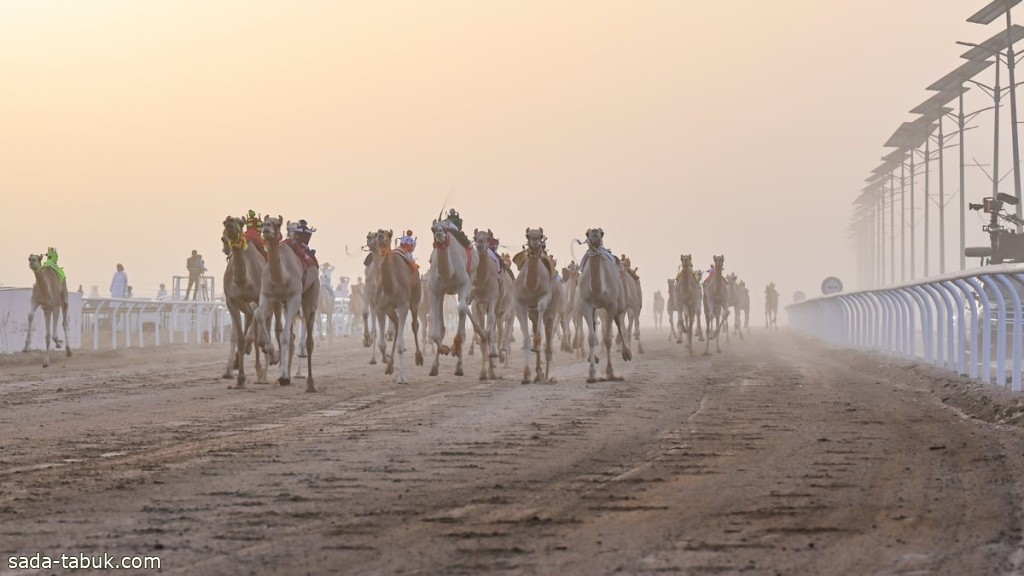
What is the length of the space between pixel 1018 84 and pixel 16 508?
146 feet

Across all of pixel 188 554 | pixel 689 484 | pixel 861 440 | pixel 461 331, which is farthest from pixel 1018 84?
pixel 188 554

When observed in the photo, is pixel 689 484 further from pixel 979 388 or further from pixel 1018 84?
pixel 1018 84

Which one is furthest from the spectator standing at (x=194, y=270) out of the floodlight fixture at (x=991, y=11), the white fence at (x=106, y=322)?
the floodlight fixture at (x=991, y=11)

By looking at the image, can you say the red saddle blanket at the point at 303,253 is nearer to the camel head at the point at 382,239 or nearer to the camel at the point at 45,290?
the camel head at the point at 382,239

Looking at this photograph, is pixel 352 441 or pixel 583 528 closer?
pixel 583 528

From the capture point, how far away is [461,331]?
20.0m

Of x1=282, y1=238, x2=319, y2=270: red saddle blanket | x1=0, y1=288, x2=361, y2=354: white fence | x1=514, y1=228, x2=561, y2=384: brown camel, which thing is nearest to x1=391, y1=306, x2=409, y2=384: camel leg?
x1=282, y1=238, x2=319, y2=270: red saddle blanket

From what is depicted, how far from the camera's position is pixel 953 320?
19062 millimetres

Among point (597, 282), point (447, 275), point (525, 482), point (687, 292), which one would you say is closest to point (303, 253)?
point (447, 275)

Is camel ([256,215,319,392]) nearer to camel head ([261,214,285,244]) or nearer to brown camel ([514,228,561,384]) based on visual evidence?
camel head ([261,214,285,244])

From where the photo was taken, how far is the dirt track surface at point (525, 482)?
5902 mm

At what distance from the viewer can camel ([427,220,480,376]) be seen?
19.6 metres

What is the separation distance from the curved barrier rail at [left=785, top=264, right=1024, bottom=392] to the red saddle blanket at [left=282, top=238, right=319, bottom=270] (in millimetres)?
8649

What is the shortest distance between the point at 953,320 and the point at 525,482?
1260cm
